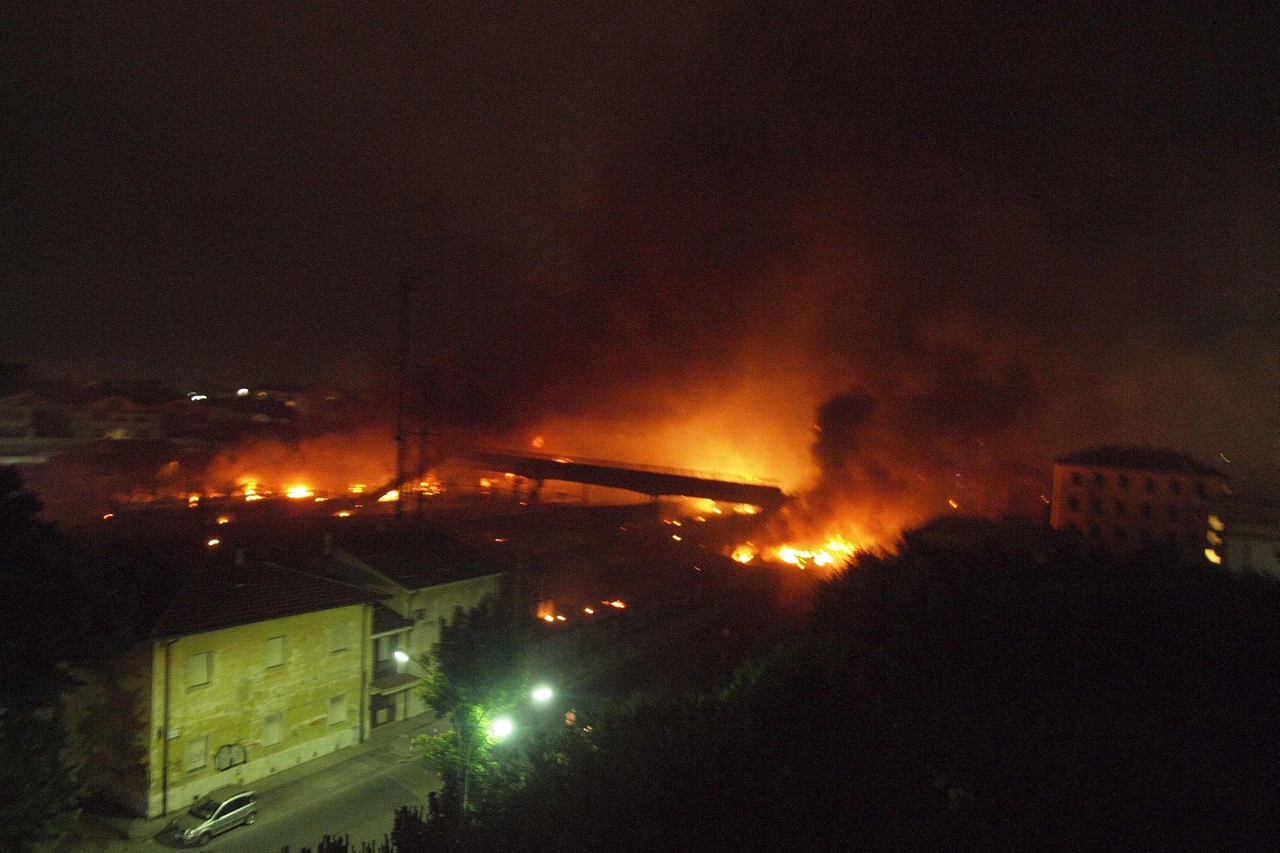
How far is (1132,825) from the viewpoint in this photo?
326 cm

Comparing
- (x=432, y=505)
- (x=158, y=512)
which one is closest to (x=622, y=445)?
(x=432, y=505)

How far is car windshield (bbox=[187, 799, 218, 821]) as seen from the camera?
963 cm

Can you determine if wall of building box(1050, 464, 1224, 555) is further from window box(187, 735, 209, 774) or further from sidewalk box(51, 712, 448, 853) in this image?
window box(187, 735, 209, 774)

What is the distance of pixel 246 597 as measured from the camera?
11500 mm

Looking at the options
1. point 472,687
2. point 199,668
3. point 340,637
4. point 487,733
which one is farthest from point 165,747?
point 487,733

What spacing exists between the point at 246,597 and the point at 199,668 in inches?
51.2

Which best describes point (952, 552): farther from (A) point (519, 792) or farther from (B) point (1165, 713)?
(A) point (519, 792)

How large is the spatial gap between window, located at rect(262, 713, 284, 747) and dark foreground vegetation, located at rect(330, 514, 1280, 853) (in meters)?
5.80

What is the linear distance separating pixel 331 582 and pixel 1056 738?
12.1 metres

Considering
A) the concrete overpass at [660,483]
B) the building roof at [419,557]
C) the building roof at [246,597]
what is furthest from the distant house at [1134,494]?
the building roof at [246,597]

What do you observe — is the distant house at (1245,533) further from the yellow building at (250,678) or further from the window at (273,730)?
the window at (273,730)

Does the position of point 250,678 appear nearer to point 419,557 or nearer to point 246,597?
point 246,597

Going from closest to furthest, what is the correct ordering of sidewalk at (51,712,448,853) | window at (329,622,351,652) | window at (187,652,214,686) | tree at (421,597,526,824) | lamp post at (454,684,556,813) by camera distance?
lamp post at (454,684,556,813), tree at (421,597,526,824), sidewalk at (51,712,448,853), window at (187,652,214,686), window at (329,622,351,652)

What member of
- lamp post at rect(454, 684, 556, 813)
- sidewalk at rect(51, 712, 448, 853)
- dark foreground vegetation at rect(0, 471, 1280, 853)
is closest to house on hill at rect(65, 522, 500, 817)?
sidewalk at rect(51, 712, 448, 853)
